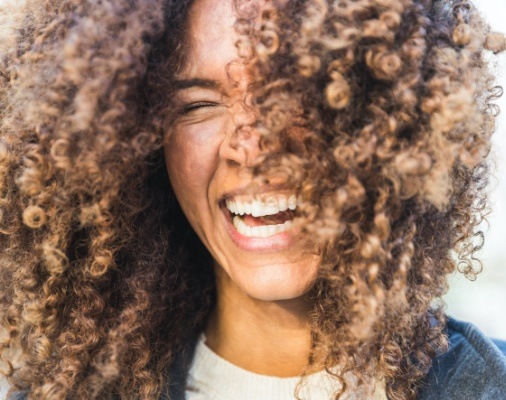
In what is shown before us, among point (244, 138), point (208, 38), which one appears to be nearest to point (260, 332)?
point (244, 138)

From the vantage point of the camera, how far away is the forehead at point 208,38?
6.31 feet

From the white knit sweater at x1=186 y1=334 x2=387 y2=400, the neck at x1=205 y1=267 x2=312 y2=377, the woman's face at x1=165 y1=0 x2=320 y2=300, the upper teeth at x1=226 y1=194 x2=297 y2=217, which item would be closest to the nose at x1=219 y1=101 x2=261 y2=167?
the woman's face at x1=165 y1=0 x2=320 y2=300

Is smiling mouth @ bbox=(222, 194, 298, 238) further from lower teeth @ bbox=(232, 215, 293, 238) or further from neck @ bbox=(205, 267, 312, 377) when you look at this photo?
neck @ bbox=(205, 267, 312, 377)

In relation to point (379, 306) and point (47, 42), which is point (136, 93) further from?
point (379, 306)

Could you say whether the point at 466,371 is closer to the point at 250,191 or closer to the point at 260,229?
the point at 260,229

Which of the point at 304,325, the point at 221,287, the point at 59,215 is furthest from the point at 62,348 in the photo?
the point at 304,325

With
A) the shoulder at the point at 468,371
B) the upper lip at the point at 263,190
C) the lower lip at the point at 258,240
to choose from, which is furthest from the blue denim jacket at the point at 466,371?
the upper lip at the point at 263,190

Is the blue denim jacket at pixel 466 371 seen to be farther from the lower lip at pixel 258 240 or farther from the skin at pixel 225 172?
the lower lip at pixel 258 240

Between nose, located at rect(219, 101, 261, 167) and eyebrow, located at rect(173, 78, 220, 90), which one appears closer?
nose, located at rect(219, 101, 261, 167)

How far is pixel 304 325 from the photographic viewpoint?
2236mm

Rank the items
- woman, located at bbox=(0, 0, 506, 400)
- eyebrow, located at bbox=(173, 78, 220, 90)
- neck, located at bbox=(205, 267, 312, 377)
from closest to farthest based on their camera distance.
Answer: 1. woman, located at bbox=(0, 0, 506, 400)
2. eyebrow, located at bbox=(173, 78, 220, 90)
3. neck, located at bbox=(205, 267, 312, 377)

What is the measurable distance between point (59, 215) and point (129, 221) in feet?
0.74

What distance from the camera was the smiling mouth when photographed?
197 cm

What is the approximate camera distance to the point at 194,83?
199cm
